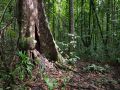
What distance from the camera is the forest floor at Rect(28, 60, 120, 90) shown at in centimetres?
689

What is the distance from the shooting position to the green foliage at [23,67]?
22.0 feet

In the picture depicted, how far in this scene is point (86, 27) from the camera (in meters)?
20.7

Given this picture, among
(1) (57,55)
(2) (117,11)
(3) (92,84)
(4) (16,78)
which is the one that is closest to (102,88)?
(3) (92,84)

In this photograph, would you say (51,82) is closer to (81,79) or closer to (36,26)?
(81,79)

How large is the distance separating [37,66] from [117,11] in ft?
41.8

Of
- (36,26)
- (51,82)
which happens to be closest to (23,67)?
(51,82)

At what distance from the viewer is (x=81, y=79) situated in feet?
26.2

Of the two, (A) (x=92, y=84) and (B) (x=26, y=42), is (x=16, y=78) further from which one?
(A) (x=92, y=84)

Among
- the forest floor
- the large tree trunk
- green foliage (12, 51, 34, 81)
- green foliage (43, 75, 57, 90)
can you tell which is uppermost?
the large tree trunk

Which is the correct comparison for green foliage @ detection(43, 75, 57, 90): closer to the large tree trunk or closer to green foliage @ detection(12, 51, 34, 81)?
green foliage @ detection(12, 51, 34, 81)

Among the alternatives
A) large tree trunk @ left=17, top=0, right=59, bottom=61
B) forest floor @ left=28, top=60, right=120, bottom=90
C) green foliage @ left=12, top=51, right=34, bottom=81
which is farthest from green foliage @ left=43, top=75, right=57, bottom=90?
large tree trunk @ left=17, top=0, right=59, bottom=61

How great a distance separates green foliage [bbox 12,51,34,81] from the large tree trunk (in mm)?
459

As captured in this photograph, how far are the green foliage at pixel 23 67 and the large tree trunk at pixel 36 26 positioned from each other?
459 mm

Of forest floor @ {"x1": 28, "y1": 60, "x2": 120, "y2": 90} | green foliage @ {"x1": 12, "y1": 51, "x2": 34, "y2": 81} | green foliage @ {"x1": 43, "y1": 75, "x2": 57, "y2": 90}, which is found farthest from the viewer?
forest floor @ {"x1": 28, "y1": 60, "x2": 120, "y2": 90}
